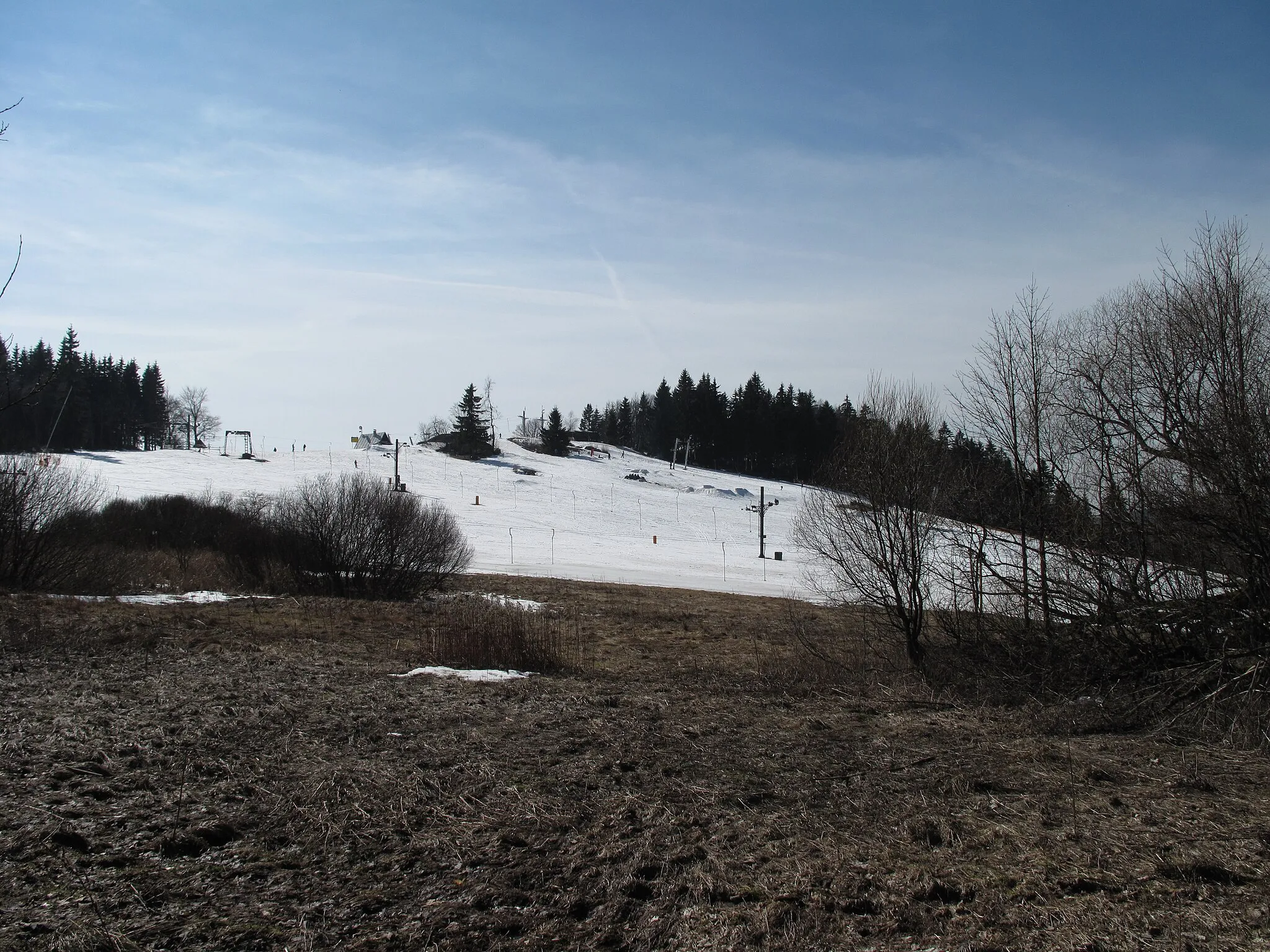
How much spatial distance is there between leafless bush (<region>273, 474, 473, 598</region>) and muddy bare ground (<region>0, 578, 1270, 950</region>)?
13.2m

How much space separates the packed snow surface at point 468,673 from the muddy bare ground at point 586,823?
2.45 ft

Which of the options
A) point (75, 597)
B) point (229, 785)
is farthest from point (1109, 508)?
point (75, 597)

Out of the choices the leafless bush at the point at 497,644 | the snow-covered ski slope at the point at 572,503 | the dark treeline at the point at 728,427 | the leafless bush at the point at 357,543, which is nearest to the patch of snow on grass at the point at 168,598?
the leafless bush at the point at 357,543

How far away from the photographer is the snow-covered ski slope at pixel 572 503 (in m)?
38.5

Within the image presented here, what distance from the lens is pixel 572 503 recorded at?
65312 millimetres

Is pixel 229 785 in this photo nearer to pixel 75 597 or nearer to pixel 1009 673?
pixel 1009 673

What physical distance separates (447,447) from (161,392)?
1417 inches

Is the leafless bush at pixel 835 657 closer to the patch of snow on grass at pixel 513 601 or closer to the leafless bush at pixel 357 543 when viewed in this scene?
the patch of snow on grass at pixel 513 601

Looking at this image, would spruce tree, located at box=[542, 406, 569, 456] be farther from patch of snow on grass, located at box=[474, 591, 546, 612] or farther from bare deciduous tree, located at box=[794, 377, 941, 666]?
bare deciduous tree, located at box=[794, 377, 941, 666]

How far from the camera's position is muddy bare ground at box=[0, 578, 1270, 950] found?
3697 mm

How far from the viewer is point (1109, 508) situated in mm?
9898

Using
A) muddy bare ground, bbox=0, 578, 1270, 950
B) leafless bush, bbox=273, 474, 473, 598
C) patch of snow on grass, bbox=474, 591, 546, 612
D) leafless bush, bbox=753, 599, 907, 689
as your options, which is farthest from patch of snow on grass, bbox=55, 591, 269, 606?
leafless bush, bbox=753, 599, 907, 689

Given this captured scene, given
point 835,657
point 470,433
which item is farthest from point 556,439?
point 835,657

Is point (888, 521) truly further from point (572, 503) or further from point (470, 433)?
point (470, 433)
